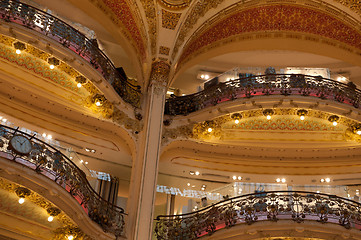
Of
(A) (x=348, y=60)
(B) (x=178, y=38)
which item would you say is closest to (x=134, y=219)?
(B) (x=178, y=38)

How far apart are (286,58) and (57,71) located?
23.8 ft

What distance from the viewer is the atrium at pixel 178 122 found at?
10.1 meters

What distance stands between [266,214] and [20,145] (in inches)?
209

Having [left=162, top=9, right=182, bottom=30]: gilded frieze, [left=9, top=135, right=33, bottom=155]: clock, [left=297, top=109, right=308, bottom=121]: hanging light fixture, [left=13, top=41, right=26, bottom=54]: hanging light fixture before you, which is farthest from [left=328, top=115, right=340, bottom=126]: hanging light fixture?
[left=13, top=41, right=26, bottom=54]: hanging light fixture

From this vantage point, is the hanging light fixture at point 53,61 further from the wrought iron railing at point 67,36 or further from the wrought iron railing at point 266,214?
the wrought iron railing at point 266,214

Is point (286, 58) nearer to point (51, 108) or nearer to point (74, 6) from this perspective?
point (74, 6)

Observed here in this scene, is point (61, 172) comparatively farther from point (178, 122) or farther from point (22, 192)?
point (178, 122)

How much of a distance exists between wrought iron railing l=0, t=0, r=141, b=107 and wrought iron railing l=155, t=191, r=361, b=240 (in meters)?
3.25

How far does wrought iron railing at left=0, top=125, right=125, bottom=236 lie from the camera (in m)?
8.98

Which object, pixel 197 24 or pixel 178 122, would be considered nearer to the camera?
pixel 178 122

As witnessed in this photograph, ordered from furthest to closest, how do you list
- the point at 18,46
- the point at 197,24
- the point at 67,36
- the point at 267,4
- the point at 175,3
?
the point at 267,4, the point at 197,24, the point at 175,3, the point at 67,36, the point at 18,46

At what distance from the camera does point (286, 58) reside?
15188 millimetres

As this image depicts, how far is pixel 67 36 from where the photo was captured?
Answer: 11.1 metres

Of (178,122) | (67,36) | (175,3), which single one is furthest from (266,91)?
(67,36)
